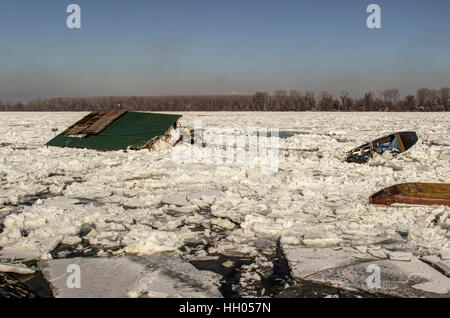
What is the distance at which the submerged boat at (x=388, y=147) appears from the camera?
29.4ft

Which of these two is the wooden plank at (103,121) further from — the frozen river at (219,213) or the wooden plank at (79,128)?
the frozen river at (219,213)

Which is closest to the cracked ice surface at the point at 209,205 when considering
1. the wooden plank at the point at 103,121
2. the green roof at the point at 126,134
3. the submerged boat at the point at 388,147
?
the submerged boat at the point at 388,147

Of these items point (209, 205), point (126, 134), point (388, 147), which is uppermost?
point (126, 134)

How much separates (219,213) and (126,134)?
6.85 m

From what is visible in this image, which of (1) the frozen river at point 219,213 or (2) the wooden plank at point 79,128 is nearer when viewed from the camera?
(1) the frozen river at point 219,213

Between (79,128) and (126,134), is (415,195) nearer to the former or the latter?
(126,134)

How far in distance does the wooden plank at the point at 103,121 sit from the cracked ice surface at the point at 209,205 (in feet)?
8.44

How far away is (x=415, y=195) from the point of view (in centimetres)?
484

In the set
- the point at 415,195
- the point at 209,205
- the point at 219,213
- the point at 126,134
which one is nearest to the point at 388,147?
the point at 415,195

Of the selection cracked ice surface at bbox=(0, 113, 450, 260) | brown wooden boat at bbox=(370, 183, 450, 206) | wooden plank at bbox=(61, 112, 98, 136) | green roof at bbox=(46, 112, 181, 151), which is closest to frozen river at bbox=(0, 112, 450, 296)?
cracked ice surface at bbox=(0, 113, 450, 260)

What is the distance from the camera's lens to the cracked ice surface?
3771 mm

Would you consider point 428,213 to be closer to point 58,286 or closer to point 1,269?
point 58,286

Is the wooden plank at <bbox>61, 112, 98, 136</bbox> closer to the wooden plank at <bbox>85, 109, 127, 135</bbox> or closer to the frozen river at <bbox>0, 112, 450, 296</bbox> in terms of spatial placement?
the wooden plank at <bbox>85, 109, 127, 135</bbox>
